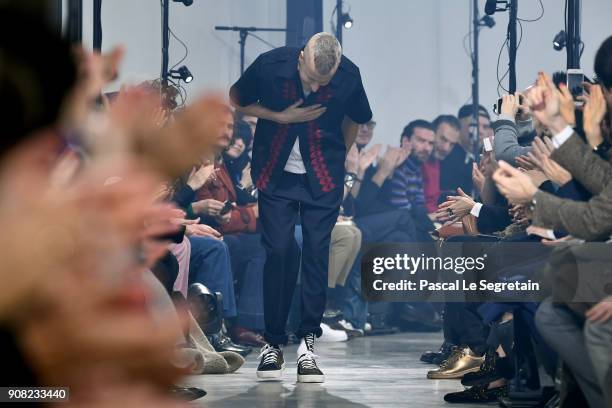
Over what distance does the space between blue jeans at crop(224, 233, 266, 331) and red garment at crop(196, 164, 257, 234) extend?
0.06 m

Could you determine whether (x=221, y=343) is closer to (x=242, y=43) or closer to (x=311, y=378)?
(x=311, y=378)

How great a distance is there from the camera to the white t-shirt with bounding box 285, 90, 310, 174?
4.41m

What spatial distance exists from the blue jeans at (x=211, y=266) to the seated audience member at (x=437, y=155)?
219 centimetres

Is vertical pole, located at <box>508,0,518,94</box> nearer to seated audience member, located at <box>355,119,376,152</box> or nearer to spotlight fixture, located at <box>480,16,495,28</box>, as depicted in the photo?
seated audience member, located at <box>355,119,376,152</box>

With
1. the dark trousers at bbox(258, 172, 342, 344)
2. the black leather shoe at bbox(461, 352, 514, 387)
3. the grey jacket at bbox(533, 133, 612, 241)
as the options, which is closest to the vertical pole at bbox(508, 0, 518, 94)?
the dark trousers at bbox(258, 172, 342, 344)

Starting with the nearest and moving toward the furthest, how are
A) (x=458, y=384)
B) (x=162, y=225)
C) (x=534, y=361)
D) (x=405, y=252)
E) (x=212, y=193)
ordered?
(x=162, y=225)
(x=534, y=361)
(x=458, y=384)
(x=405, y=252)
(x=212, y=193)

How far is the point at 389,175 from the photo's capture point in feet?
23.6

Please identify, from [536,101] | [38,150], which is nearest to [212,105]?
[38,150]

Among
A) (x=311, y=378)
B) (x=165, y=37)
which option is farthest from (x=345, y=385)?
(x=165, y=37)

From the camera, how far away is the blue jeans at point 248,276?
6012 mm

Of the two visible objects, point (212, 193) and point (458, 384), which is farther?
point (212, 193)

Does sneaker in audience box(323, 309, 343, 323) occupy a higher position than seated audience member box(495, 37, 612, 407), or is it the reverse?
seated audience member box(495, 37, 612, 407)

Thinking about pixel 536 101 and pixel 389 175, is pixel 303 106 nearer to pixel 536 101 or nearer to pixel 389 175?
pixel 536 101

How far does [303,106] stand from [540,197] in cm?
196
